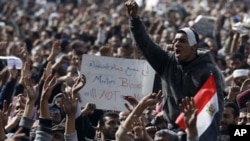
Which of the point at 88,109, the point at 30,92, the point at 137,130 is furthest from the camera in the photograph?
the point at 88,109

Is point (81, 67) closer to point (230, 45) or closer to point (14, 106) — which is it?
point (14, 106)

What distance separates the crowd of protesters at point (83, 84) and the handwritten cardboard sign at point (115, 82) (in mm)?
154

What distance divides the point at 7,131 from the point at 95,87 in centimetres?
222

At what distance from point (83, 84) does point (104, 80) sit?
2441mm

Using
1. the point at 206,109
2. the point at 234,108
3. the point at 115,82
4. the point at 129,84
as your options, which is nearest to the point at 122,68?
the point at 115,82

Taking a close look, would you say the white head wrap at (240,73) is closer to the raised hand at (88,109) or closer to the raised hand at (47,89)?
the raised hand at (88,109)

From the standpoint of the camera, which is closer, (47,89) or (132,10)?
(47,89)

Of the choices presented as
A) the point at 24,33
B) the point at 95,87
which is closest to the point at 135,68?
the point at 95,87

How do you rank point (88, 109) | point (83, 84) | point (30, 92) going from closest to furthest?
1. point (30, 92)
2. point (83, 84)
3. point (88, 109)

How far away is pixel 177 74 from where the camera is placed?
8867 millimetres

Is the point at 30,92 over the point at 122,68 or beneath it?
beneath

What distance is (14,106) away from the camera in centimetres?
1054

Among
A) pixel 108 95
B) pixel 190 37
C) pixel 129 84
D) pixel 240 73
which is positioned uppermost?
pixel 190 37

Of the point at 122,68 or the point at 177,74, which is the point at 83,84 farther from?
the point at 122,68
